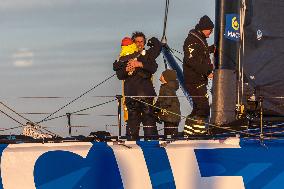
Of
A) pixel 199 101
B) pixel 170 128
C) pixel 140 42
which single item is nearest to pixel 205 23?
pixel 140 42

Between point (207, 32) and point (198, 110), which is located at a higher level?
point (207, 32)

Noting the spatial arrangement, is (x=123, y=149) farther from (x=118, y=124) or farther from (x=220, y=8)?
(x=220, y=8)

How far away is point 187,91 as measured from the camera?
1143cm

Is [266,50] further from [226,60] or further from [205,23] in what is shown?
[205,23]

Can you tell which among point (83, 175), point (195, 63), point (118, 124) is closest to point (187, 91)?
point (195, 63)

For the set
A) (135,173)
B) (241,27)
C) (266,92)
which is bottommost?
(135,173)

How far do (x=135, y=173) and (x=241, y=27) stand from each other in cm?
272

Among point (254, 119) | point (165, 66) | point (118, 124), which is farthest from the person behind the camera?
point (165, 66)

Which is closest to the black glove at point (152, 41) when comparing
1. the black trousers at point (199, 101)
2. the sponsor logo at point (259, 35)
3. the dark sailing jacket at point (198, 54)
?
the dark sailing jacket at point (198, 54)

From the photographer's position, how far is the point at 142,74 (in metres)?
11.0

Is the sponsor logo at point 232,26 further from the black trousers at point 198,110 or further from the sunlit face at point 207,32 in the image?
the black trousers at point 198,110

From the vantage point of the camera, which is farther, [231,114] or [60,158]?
[231,114]

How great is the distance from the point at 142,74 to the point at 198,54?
758 mm

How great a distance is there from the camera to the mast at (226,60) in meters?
10.6
